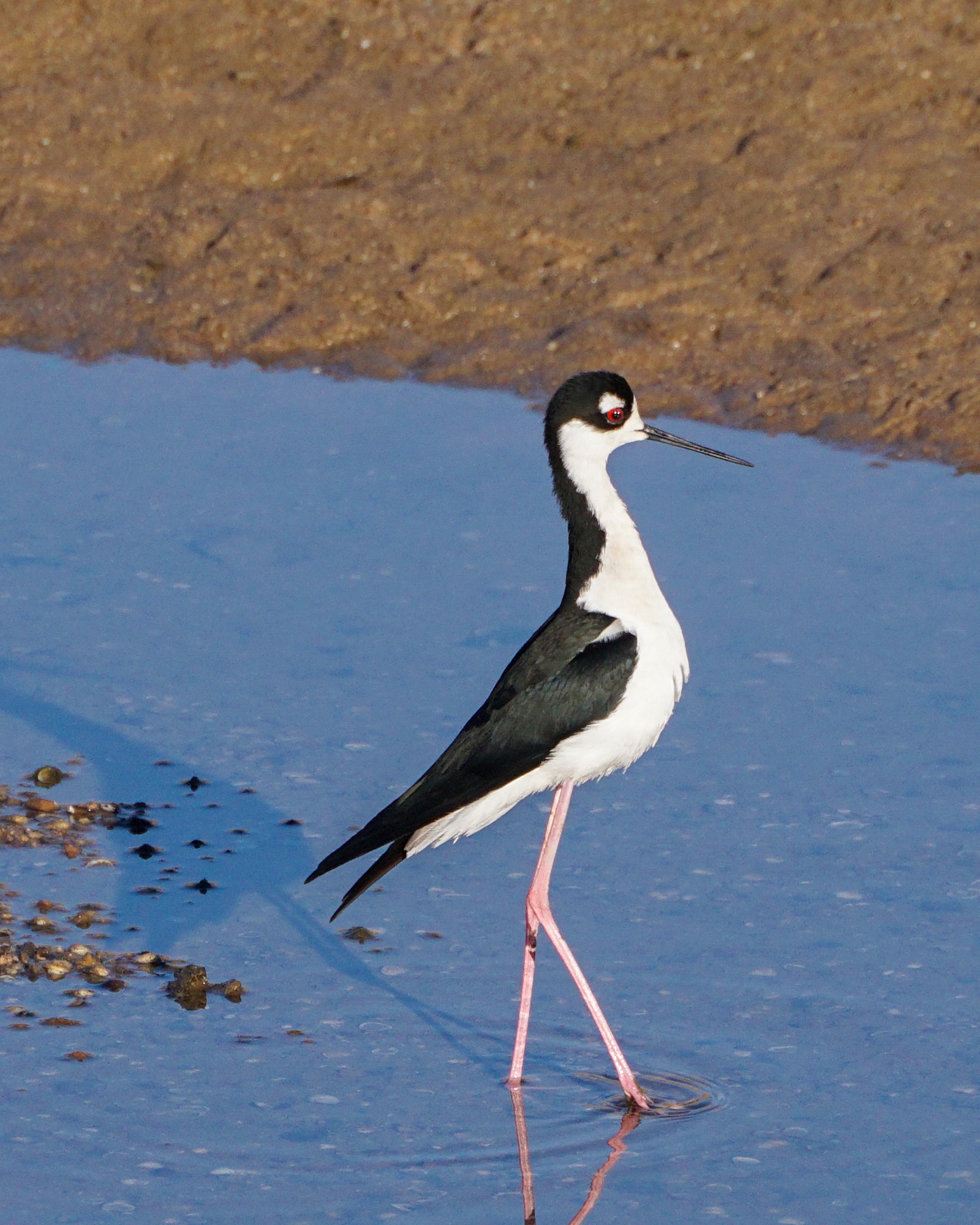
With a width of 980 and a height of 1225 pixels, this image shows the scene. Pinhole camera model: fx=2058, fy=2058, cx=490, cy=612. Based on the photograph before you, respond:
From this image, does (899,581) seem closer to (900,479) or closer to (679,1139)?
(900,479)

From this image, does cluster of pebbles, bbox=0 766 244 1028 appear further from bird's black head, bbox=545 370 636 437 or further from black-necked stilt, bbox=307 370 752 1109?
bird's black head, bbox=545 370 636 437

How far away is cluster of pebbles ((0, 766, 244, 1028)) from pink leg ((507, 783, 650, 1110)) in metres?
0.69

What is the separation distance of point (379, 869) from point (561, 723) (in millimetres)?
543

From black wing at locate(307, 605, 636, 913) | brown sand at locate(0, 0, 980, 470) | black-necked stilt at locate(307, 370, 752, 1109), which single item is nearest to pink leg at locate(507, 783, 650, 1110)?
black-necked stilt at locate(307, 370, 752, 1109)

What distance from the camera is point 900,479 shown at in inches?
313

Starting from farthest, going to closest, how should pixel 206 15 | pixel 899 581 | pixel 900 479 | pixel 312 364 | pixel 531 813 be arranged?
pixel 206 15 → pixel 312 364 → pixel 900 479 → pixel 899 581 → pixel 531 813

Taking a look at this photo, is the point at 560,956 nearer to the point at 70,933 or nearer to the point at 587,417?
the point at 70,933

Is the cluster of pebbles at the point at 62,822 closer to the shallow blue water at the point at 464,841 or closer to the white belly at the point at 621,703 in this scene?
the shallow blue water at the point at 464,841

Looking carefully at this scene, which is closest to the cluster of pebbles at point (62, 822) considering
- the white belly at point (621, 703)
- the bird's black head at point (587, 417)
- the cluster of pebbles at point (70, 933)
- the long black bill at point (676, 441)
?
the cluster of pebbles at point (70, 933)

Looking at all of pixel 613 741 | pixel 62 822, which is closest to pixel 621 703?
pixel 613 741

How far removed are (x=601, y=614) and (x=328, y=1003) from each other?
1132 millimetres

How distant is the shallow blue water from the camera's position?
4309mm

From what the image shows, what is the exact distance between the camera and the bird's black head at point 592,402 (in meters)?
5.21

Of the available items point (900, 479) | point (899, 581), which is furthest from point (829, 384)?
point (899, 581)
